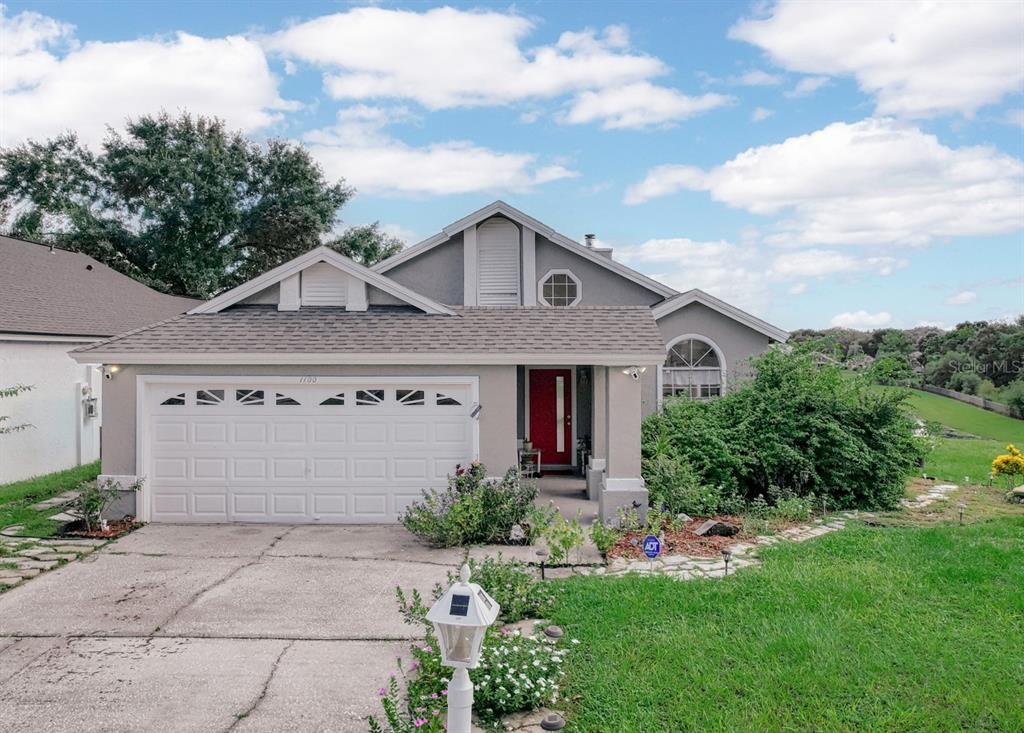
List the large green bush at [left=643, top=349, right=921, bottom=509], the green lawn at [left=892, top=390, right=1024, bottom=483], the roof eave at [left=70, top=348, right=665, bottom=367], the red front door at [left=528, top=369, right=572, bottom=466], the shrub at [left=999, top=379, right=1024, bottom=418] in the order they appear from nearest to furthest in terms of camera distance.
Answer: the roof eave at [left=70, top=348, right=665, bottom=367] < the large green bush at [left=643, top=349, right=921, bottom=509] < the red front door at [left=528, top=369, right=572, bottom=466] < the green lawn at [left=892, top=390, right=1024, bottom=483] < the shrub at [left=999, top=379, right=1024, bottom=418]

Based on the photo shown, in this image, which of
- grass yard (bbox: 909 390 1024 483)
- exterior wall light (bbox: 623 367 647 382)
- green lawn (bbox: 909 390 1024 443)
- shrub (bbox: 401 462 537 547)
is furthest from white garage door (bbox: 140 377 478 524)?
green lawn (bbox: 909 390 1024 443)

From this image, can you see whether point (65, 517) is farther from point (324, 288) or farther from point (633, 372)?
point (633, 372)

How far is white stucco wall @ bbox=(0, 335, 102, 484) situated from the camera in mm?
13562

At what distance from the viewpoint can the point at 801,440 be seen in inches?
468

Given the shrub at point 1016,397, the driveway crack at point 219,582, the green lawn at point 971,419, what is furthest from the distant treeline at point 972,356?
the driveway crack at point 219,582

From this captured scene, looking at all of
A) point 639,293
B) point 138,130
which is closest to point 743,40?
point 639,293

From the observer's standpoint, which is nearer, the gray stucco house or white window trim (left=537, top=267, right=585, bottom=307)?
the gray stucco house

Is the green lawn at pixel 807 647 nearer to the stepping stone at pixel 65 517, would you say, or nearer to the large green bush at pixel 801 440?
the large green bush at pixel 801 440

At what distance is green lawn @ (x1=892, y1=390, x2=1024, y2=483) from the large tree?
2513cm

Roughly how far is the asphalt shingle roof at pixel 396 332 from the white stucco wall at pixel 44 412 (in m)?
4.62

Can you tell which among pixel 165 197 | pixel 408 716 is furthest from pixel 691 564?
pixel 165 197

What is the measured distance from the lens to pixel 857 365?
44.8ft

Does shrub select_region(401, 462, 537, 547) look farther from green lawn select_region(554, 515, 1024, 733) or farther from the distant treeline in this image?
the distant treeline

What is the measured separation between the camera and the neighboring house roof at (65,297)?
48.4 ft
